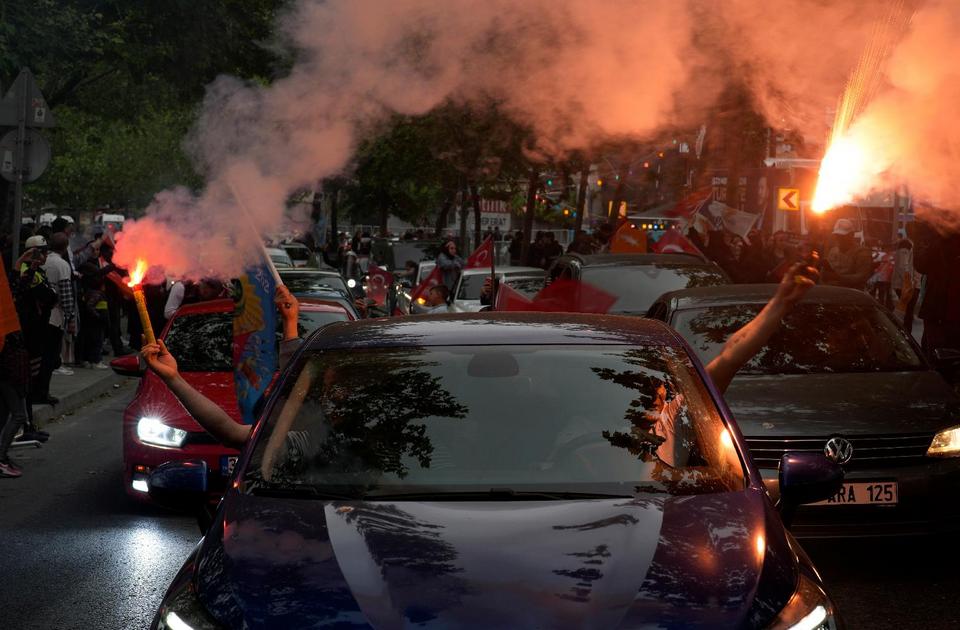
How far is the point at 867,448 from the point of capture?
25.8 feet

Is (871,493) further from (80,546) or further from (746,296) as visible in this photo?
(80,546)

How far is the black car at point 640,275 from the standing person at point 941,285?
1.79 meters

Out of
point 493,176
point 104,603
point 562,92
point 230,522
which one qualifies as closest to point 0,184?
point 493,176

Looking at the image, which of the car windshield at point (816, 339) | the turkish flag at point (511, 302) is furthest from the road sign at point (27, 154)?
the car windshield at point (816, 339)

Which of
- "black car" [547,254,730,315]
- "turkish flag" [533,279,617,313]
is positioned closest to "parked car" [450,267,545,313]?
"turkish flag" [533,279,617,313]

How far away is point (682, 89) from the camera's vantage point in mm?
14664

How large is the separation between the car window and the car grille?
4361 millimetres

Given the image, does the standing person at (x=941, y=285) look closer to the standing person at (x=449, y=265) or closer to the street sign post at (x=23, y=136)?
the street sign post at (x=23, y=136)

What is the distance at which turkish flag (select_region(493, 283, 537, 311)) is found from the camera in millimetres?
14805

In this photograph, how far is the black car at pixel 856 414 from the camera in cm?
773

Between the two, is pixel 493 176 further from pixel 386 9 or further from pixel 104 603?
pixel 104 603

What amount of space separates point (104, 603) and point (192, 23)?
18505mm

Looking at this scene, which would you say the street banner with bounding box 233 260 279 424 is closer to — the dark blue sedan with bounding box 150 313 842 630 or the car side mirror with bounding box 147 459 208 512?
the dark blue sedan with bounding box 150 313 842 630

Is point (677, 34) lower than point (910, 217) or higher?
higher
